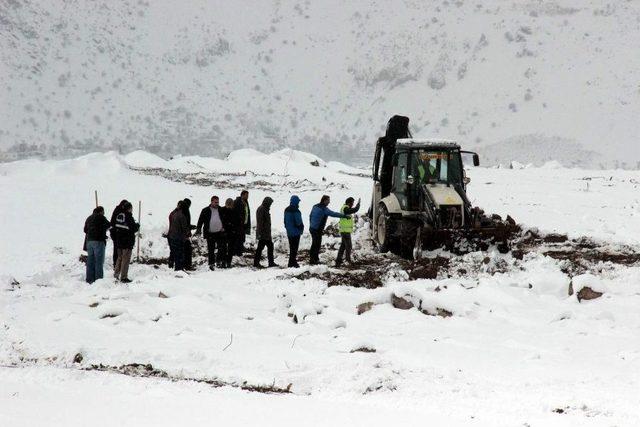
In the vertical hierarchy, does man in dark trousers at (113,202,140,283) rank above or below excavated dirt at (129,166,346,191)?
below

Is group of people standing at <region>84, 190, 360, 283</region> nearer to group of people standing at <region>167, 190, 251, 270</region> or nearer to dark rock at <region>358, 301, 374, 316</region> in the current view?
group of people standing at <region>167, 190, 251, 270</region>

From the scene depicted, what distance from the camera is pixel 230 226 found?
12562 millimetres

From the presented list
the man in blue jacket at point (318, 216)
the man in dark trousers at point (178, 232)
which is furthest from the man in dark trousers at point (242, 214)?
the man in blue jacket at point (318, 216)

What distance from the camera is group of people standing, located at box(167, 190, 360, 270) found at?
40.1 feet

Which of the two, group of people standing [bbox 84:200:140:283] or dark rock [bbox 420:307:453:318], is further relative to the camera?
group of people standing [bbox 84:200:140:283]

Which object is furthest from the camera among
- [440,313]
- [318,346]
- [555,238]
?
[555,238]

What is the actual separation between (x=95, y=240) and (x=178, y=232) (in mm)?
1564

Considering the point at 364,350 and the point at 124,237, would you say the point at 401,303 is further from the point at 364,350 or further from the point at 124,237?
the point at 124,237

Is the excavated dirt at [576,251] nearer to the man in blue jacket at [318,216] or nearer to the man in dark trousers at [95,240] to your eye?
the man in blue jacket at [318,216]

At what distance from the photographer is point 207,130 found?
86438 millimetres

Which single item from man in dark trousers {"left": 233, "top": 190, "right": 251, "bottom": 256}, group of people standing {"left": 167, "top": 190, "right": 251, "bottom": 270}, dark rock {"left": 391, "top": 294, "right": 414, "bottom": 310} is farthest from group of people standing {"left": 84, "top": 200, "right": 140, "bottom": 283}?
dark rock {"left": 391, "top": 294, "right": 414, "bottom": 310}

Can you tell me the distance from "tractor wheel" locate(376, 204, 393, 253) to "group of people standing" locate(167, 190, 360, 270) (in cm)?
118

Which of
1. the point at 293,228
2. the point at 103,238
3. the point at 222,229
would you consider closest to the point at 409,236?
the point at 293,228

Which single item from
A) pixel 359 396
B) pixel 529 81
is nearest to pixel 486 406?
pixel 359 396
